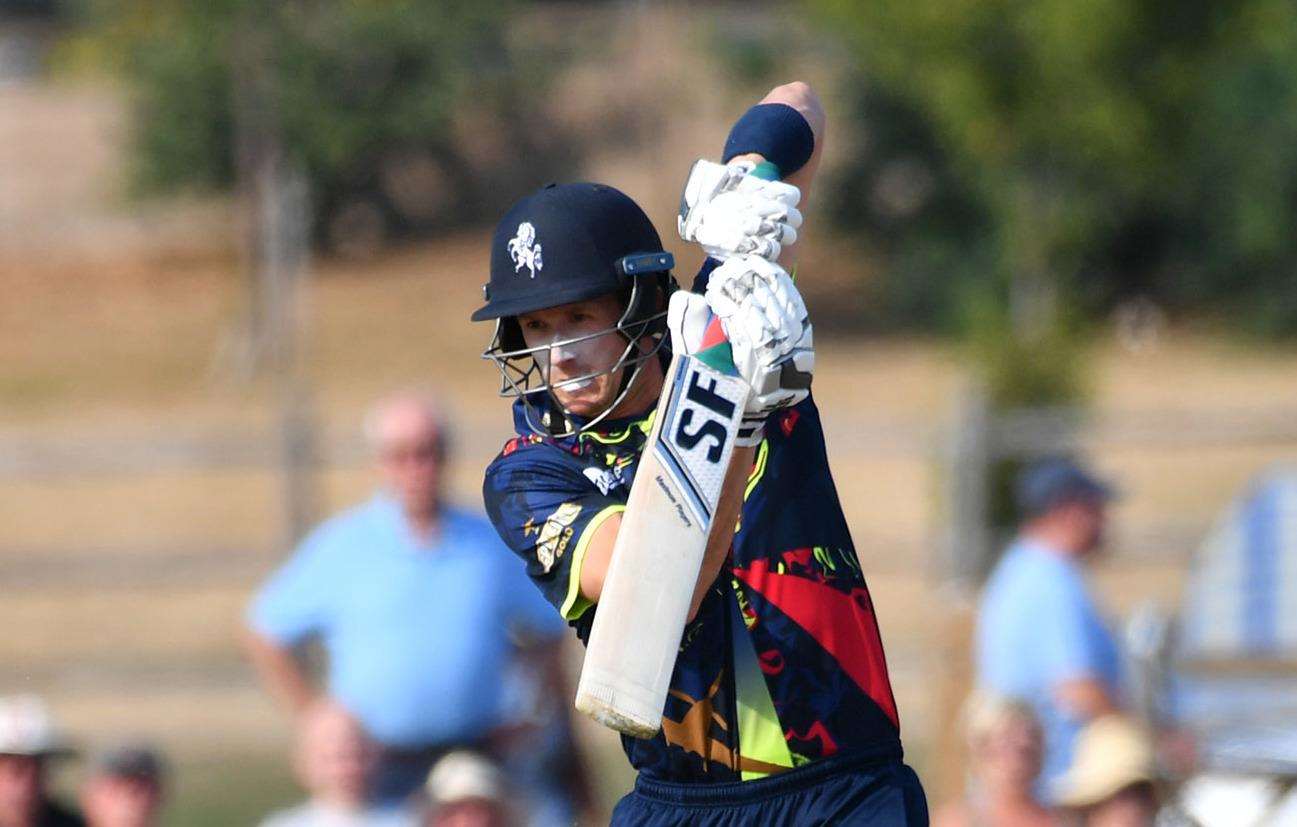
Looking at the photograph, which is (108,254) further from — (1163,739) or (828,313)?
(1163,739)

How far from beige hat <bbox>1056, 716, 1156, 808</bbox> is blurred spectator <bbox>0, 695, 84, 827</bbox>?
2646 mm

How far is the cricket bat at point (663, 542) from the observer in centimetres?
253

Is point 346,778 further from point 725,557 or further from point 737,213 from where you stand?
point 737,213

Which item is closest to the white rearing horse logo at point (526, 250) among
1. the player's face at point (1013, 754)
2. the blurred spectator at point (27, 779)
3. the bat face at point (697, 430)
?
the bat face at point (697, 430)

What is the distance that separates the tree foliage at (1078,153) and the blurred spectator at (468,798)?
19.5 meters

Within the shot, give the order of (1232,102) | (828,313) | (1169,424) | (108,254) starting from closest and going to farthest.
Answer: (1169,424) → (1232,102) → (828,313) → (108,254)

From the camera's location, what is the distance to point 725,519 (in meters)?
2.66

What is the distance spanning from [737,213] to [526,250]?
0.36 m

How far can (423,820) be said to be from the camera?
5102 millimetres

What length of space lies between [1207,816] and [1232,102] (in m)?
22.1

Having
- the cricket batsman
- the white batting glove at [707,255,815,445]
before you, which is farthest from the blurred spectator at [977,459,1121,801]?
the white batting glove at [707,255,815,445]

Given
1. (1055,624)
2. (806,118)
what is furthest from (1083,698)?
(806,118)

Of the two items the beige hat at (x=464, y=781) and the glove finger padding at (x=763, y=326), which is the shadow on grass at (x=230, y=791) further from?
the glove finger padding at (x=763, y=326)

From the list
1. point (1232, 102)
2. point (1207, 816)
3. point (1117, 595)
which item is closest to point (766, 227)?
point (1207, 816)
